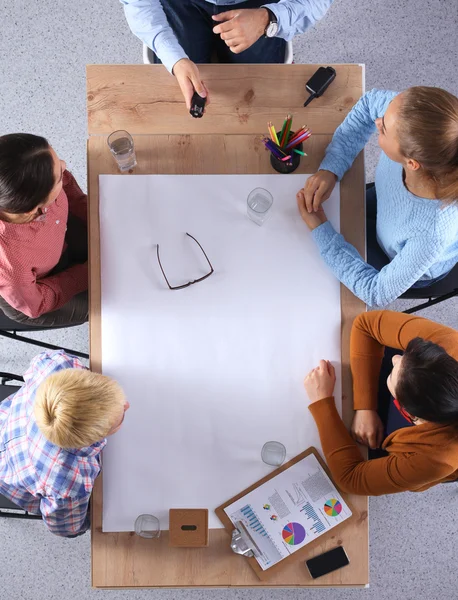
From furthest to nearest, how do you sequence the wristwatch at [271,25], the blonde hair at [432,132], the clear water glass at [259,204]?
the wristwatch at [271,25] → the clear water glass at [259,204] → the blonde hair at [432,132]

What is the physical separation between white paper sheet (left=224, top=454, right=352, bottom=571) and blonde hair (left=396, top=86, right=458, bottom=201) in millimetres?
724

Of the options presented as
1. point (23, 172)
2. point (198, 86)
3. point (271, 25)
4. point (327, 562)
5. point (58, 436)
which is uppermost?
point (271, 25)

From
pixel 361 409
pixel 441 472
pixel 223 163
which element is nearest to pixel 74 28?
pixel 223 163

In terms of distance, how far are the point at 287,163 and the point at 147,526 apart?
3.03 feet

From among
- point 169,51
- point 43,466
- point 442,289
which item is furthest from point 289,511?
point 169,51

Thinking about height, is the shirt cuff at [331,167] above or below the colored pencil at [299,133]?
below

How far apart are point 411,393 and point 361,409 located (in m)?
0.15

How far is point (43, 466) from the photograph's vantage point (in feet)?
4.20

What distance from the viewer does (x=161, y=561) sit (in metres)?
1.25

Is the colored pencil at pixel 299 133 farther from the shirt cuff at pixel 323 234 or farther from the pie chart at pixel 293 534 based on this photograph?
the pie chart at pixel 293 534

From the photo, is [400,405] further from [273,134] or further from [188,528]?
[273,134]

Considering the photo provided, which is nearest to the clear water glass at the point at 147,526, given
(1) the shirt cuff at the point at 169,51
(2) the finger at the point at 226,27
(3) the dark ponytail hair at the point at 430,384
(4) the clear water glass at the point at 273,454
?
(4) the clear water glass at the point at 273,454

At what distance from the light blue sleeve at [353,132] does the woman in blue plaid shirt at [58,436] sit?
76 centimetres

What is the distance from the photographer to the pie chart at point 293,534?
4.08ft
